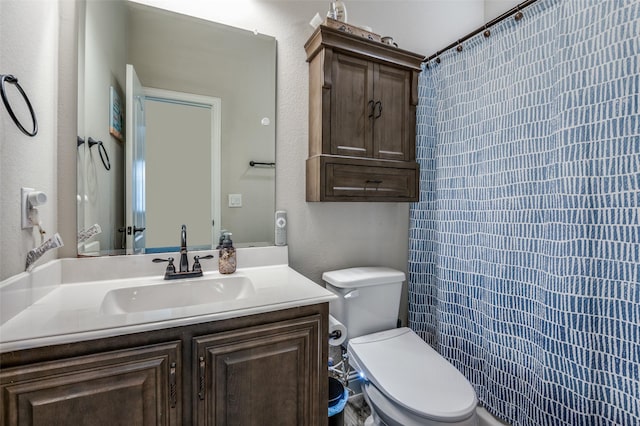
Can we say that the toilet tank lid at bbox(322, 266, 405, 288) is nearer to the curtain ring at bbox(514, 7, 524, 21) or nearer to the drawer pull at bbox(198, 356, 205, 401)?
the drawer pull at bbox(198, 356, 205, 401)

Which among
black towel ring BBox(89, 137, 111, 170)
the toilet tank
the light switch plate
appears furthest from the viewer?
the toilet tank

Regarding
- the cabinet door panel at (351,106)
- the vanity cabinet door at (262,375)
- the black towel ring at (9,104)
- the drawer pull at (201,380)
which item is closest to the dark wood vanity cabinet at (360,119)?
the cabinet door panel at (351,106)

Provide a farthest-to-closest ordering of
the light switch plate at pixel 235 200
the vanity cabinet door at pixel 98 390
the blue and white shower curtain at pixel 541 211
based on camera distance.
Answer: the light switch plate at pixel 235 200 < the blue and white shower curtain at pixel 541 211 < the vanity cabinet door at pixel 98 390

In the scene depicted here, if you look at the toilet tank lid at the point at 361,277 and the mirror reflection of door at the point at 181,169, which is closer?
the mirror reflection of door at the point at 181,169

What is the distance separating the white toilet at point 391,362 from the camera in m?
1.09

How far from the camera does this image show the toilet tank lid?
151cm

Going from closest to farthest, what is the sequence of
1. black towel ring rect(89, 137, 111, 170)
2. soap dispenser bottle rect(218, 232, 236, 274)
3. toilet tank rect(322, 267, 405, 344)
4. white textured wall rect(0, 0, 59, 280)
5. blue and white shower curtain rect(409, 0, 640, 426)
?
white textured wall rect(0, 0, 59, 280) → blue and white shower curtain rect(409, 0, 640, 426) → black towel ring rect(89, 137, 111, 170) → soap dispenser bottle rect(218, 232, 236, 274) → toilet tank rect(322, 267, 405, 344)

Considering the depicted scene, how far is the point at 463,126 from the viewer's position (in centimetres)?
158

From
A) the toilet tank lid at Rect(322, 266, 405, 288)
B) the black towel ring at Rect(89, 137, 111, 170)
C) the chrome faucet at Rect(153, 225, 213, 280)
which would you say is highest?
the black towel ring at Rect(89, 137, 111, 170)

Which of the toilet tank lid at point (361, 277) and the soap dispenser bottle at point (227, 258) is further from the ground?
the soap dispenser bottle at point (227, 258)

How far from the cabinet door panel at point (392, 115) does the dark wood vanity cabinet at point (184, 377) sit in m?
0.94

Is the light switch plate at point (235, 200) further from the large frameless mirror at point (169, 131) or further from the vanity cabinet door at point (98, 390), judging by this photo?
the vanity cabinet door at point (98, 390)

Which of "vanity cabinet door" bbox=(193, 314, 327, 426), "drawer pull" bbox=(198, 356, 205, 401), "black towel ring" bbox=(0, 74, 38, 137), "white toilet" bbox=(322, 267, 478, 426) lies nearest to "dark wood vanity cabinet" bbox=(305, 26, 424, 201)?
"white toilet" bbox=(322, 267, 478, 426)

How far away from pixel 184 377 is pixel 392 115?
1482 millimetres
